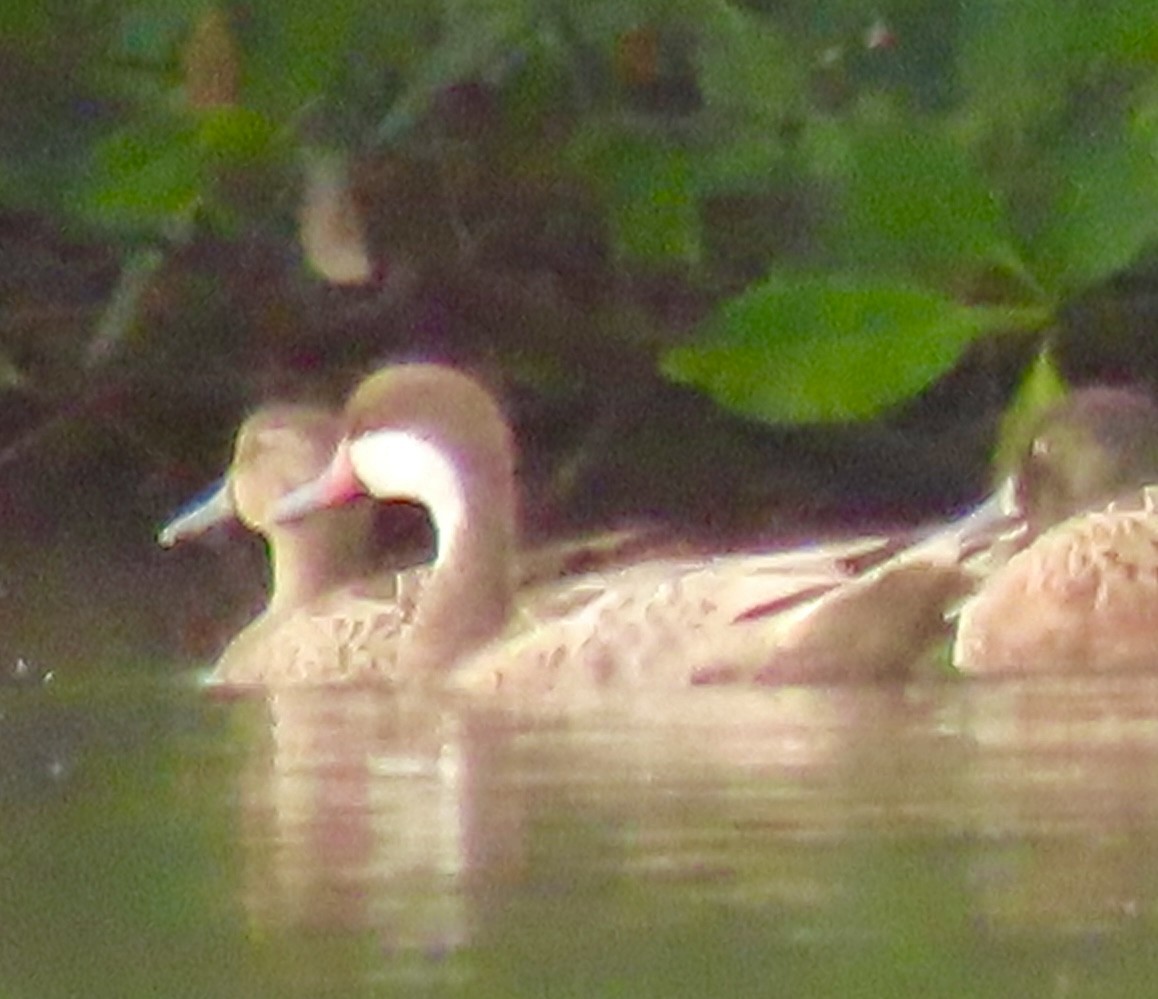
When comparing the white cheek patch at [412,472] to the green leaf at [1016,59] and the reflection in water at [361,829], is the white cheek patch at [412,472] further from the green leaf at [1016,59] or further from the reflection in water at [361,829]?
the reflection in water at [361,829]

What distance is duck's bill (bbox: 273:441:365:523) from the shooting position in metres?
3.99

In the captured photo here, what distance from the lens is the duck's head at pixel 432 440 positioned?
3811 mm

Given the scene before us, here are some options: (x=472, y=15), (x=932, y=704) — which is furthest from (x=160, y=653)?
(x=932, y=704)

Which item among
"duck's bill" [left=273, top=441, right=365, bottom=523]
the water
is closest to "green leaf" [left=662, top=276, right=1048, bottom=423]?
the water

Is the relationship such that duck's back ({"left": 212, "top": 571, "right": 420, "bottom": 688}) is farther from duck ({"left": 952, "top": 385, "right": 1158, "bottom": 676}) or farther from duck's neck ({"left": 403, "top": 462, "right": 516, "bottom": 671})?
duck ({"left": 952, "top": 385, "right": 1158, "bottom": 676})

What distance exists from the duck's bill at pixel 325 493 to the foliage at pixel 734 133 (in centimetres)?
58

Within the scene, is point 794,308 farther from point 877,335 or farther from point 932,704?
point 932,704

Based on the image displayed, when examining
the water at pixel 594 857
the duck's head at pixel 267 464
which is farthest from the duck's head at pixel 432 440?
the water at pixel 594 857

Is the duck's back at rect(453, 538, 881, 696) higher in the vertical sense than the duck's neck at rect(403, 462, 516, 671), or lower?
lower

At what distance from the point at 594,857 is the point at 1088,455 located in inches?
69.5

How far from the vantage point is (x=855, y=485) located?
3840 mm

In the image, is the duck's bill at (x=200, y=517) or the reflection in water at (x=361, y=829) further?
the duck's bill at (x=200, y=517)

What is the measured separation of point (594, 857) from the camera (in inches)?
72.6

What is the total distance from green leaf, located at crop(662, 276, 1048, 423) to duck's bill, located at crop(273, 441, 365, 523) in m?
0.92
